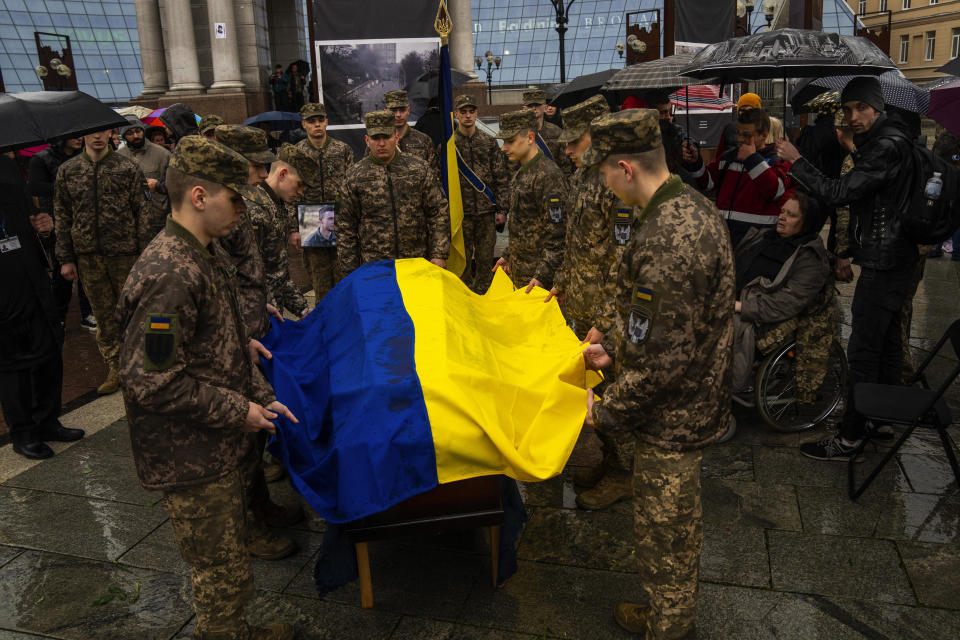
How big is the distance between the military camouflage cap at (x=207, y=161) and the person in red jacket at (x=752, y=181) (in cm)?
439

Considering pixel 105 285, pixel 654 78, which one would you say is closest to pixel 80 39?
pixel 105 285

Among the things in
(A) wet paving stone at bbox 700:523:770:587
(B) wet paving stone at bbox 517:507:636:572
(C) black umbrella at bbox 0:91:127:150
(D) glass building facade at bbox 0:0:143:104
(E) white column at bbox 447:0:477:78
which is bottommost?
(A) wet paving stone at bbox 700:523:770:587

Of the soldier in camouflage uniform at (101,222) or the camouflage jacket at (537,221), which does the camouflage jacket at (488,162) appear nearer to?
the camouflage jacket at (537,221)

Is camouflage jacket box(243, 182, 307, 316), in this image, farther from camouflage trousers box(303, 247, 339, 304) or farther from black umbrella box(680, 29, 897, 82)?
black umbrella box(680, 29, 897, 82)

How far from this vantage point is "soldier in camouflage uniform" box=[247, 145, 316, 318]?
446cm

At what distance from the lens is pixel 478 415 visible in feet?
9.41

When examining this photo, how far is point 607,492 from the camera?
400 centimetres

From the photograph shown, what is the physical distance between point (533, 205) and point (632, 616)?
3478 mm

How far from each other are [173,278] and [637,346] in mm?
1560

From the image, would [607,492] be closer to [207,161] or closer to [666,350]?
[666,350]

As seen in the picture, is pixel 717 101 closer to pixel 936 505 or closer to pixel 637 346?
pixel 936 505

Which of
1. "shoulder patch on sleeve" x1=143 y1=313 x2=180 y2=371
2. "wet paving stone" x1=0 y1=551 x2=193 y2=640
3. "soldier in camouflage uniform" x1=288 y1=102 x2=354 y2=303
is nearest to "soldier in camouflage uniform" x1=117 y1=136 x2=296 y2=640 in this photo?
"shoulder patch on sleeve" x1=143 y1=313 x2=180 y2=371

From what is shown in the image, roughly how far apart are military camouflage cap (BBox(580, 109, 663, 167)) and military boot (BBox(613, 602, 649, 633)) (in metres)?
1.83

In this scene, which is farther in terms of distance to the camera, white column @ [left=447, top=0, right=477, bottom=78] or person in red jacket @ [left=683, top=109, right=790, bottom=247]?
white column @ [left=447, top=0, right=477, bottom=78]
